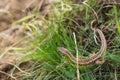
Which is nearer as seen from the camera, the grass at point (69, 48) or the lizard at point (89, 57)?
the lizard at point (89, 57)

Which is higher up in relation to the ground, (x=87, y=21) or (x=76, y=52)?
(x=87, y=21)

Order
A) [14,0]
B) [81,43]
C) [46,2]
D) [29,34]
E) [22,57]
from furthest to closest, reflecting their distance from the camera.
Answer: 1. [14,0]
2. [46,2]
3. [29,34]
4. [22,57]
5. [81,43]

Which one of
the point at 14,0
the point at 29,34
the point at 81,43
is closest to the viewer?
the point at 81,43

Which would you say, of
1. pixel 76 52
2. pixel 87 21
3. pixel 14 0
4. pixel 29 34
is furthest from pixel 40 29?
pixel 14 0

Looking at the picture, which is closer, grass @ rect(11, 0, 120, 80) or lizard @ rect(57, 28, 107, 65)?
lizard @ rect(57, 28, 107, 65)

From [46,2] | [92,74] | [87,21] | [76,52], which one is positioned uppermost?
[46,2]

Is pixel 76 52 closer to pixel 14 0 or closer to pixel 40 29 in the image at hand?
pixel 40 29

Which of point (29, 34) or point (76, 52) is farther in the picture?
point (29, 34)

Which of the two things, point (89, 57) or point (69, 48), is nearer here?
point (89, 57)
